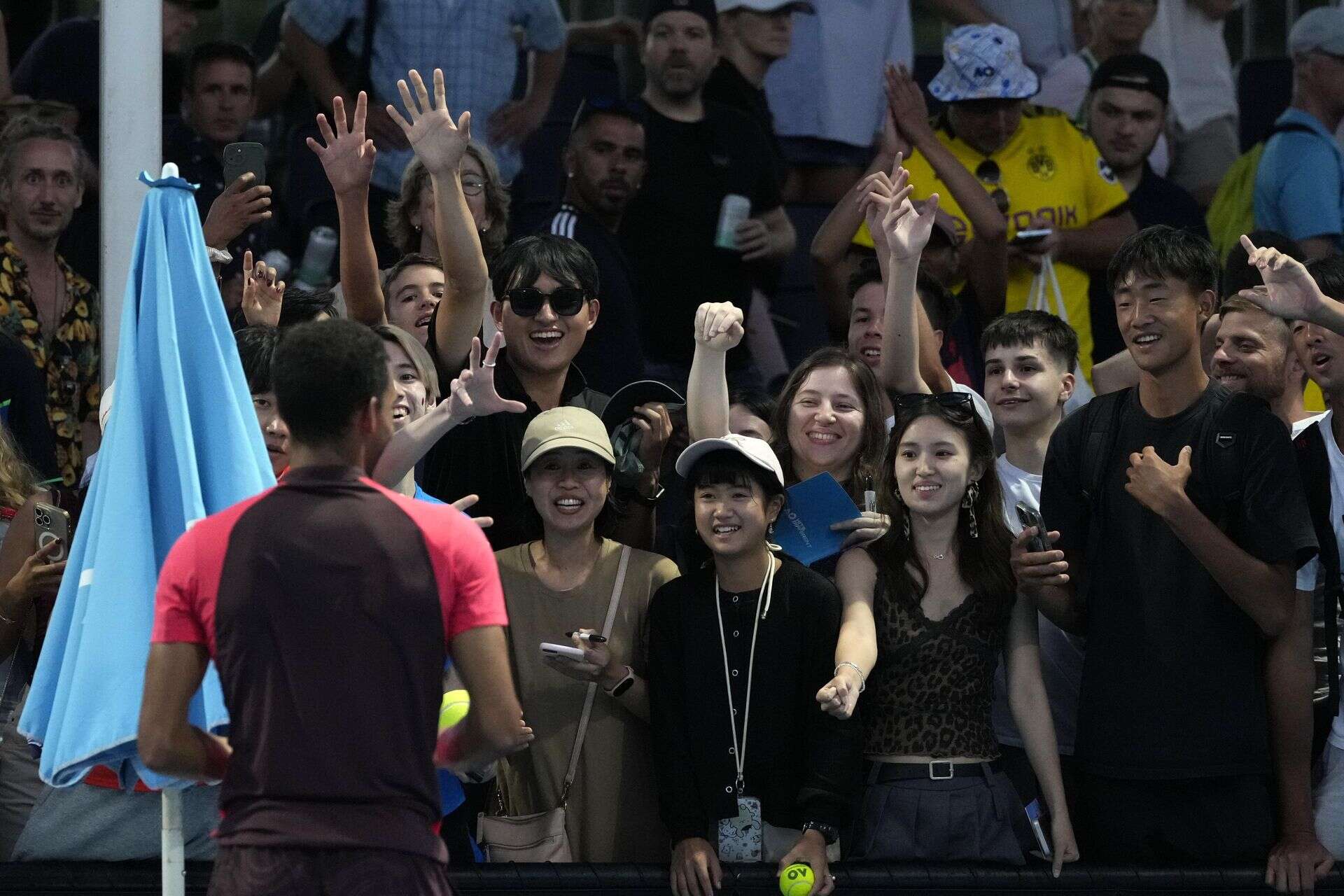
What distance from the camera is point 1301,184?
274 inches

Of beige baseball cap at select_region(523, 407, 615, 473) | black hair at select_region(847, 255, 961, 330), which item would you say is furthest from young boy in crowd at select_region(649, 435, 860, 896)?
black hair at select_region(847, 255, 961, 330)

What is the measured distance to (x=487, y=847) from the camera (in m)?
4.23

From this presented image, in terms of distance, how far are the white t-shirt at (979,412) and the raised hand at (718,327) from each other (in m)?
0.52

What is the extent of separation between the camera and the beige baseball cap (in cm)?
432

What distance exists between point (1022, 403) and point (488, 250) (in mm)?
1609

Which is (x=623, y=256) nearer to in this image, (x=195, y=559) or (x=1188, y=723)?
(x=1188, y=723)

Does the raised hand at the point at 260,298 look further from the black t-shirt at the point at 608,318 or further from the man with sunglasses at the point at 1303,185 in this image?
the man with sunglasses at the point at 1303,185

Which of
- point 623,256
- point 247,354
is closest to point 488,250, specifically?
point 623,256

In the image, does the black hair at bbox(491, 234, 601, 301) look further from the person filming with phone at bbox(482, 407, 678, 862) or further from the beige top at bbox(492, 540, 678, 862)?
the beige top at bbox(492, 540, 678, 862)

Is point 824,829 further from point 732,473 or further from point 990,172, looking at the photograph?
point 990,172

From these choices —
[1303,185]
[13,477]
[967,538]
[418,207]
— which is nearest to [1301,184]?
[1303,185]

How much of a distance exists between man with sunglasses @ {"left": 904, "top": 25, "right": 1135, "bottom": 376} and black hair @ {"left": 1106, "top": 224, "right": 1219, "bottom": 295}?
177cm

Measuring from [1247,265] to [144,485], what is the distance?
342 cm

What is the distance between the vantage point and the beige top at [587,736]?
427cm
